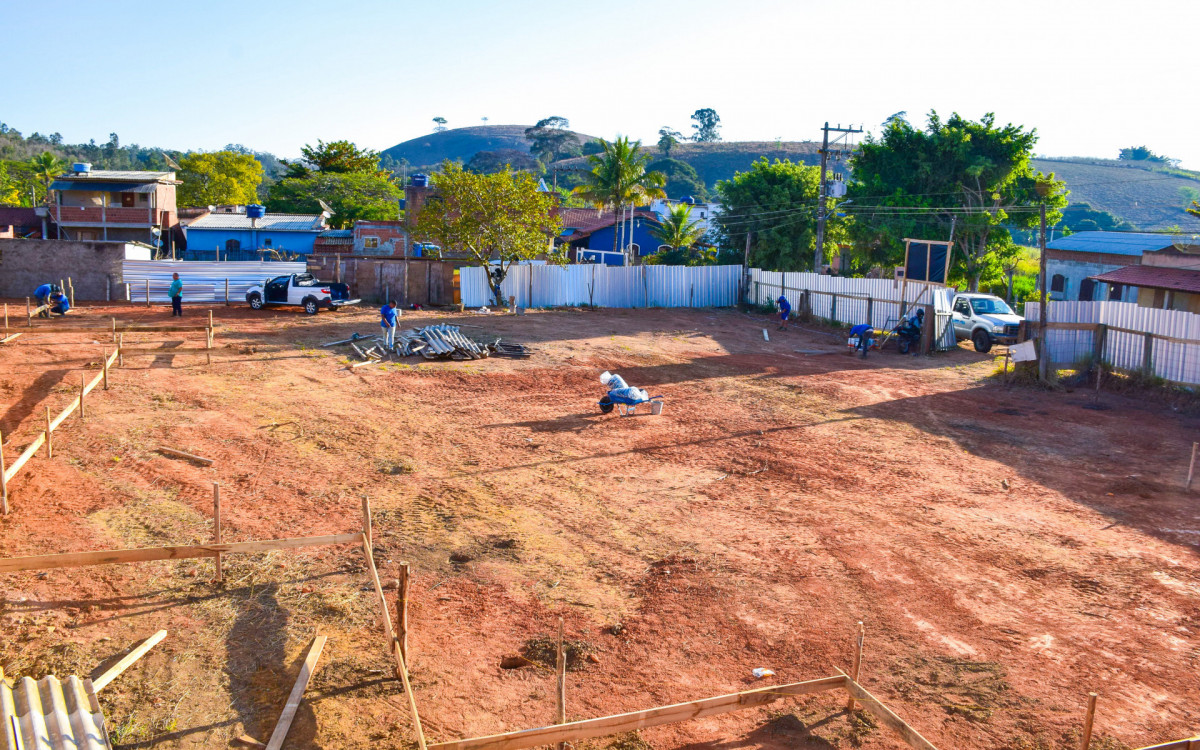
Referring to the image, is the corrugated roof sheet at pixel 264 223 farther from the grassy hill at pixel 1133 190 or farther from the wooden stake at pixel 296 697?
the grassy hill at pixel 1133 190

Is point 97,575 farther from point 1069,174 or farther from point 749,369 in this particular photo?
point 1069,174

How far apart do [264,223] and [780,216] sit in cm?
3093

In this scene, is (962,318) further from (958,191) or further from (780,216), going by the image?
(780,216)

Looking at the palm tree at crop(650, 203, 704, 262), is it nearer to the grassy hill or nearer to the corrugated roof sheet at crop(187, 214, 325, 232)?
the corrugated roof sheet at crop(187, 214, 325, 232)

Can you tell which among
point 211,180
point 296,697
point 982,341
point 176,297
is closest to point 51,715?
point 296,697

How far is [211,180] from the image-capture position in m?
70.2

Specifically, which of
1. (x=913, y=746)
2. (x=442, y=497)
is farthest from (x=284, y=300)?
(x=913, y=746)

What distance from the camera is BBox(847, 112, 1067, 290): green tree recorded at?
3388 cm

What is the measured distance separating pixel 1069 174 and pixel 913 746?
158375mm

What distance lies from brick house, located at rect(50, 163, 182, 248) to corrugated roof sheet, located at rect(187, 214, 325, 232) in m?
2.07

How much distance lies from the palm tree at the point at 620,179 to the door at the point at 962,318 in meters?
18.4

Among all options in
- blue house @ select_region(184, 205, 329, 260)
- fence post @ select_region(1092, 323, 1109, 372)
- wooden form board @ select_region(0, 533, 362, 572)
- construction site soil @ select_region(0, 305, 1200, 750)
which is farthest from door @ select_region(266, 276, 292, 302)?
fence post @ select_region(1092, 323, 1109, 372)

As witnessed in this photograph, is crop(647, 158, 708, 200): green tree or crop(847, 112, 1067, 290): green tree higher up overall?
crop(647, 158, 708, 200): green tree

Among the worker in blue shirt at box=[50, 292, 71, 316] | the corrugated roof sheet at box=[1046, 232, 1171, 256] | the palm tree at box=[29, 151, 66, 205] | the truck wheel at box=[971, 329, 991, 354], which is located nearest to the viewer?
the truck wheel at box=[971, 329, 991, 354]
